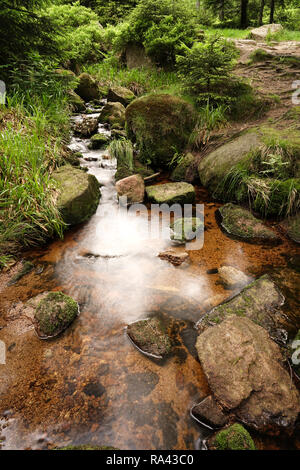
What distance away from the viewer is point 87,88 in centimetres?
972

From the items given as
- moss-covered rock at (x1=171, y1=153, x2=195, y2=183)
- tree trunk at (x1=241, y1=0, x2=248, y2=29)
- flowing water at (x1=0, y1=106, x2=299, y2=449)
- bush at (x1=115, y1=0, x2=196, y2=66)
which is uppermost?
tree trunk at (x1=241, y1=0, x2=248, y2=29)

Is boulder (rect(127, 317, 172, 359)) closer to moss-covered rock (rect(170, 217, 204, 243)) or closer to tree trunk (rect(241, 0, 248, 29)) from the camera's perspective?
moss-covered rock (rect(170, 217, 204, 243))

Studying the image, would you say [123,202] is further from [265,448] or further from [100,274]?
[265,448]

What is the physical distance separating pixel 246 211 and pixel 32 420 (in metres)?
3.71

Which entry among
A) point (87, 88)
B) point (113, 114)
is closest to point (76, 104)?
point (87, 88)

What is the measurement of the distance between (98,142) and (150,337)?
5686 millimetres

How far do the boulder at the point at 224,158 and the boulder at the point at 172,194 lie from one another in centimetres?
49

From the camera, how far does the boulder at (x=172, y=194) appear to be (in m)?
4.47

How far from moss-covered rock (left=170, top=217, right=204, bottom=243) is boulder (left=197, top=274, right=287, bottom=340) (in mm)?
1266

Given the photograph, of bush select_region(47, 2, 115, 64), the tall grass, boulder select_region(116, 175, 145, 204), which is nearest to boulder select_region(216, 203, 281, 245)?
boulder select_region(116, 175, 145, 204)

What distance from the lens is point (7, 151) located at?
3.48 metres

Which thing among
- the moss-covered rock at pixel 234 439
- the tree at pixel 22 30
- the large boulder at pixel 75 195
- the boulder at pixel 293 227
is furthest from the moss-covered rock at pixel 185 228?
the tree at pixel 22 30

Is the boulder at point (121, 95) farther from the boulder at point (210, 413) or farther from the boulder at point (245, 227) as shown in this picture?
the boulder at point (210, 413)

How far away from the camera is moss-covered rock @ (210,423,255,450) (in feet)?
5.15
